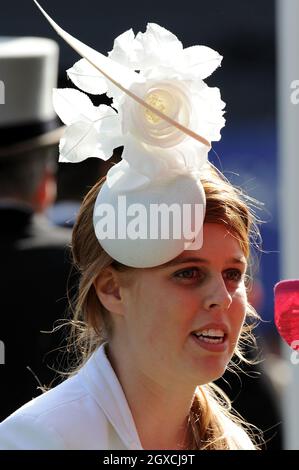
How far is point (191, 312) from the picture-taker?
160 cm

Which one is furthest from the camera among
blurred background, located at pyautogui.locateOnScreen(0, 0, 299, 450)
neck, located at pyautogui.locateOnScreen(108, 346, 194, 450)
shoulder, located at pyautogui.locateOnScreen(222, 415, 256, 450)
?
blurred background, located at pyautogui.locateOnScreen(0, 0, 299, 450)

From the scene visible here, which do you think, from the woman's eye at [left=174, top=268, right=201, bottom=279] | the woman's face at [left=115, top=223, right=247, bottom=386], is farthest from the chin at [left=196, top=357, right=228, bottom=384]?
the woman's eye at [left=174, top=268, right=201, bottom=279]

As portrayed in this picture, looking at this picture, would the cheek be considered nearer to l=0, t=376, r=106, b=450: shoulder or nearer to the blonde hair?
the blonde hair

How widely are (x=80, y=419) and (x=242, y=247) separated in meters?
0.34

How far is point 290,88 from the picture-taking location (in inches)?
141

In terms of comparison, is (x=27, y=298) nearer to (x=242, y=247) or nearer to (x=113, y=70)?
(x=242, y=247)

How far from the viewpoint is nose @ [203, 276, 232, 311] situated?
159 centimetres

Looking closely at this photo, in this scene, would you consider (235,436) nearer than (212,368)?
No

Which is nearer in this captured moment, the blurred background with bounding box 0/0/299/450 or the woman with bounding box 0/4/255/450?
the woman with bounding box 0/4/255/450

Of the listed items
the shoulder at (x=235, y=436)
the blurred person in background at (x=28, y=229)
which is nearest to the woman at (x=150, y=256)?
the shoulder at (x=235, y=436)

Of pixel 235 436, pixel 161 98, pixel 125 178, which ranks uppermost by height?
pixel 161 98

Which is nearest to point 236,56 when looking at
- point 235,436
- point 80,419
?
point 235,436

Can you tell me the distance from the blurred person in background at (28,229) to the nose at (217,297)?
2.79ft

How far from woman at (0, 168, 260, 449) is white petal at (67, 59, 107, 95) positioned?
179mm
